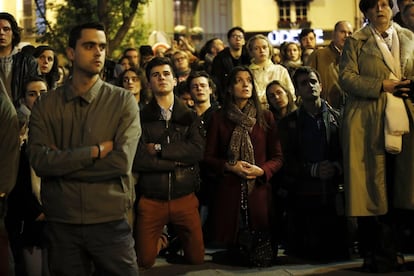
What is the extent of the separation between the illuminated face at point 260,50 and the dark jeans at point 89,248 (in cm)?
513

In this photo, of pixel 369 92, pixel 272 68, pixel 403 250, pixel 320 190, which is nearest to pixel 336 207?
pixel 320 190

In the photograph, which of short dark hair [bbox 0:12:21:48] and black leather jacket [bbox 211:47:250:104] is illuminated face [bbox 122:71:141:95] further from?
Result: black leather jacket [bbox 211:47:250:104]

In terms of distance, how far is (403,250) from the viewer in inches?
338

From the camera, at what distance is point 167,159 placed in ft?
25.2

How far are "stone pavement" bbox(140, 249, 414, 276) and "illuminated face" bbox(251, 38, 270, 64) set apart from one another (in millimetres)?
3075

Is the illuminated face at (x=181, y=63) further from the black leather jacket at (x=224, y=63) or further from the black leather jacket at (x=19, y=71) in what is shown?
the black leather jacket at (x=19, y=71)

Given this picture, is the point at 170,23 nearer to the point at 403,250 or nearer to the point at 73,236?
the point at 403,250

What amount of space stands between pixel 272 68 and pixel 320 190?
2.60 meters

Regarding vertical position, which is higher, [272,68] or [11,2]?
[11,2]

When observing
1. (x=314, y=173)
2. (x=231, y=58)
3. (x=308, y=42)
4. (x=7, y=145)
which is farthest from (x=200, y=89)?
(x=308, y=42)

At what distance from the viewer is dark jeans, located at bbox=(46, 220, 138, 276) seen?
18.9ft

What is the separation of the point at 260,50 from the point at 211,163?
2689mm

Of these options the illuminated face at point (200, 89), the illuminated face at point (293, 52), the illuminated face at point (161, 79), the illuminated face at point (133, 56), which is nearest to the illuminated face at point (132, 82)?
the illuminated face at point (200, 89)

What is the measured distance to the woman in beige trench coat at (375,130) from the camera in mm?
7562
